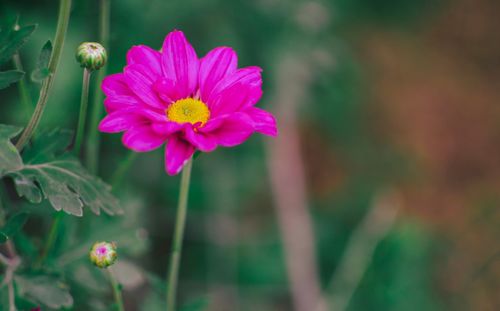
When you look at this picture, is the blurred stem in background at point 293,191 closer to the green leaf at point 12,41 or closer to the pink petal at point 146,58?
the pink petal at point 146,58

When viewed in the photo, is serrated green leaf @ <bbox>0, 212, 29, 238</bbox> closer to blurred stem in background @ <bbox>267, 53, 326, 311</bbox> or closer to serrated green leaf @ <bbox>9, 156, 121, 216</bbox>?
serrated green leaf @ <bbox>9, 156, 121, 216</bbox>

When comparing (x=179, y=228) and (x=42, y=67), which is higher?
(x=42, y=67)

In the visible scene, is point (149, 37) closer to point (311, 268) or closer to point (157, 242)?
point (157, 242)

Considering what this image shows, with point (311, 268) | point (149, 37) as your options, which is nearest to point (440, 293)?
point (311, 268)

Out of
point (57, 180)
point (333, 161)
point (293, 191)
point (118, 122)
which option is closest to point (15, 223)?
point (57, 180)

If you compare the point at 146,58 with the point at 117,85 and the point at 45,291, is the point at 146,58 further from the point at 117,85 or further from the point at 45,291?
the point at 45,291
